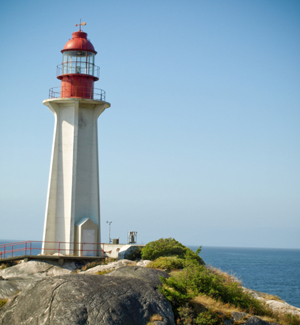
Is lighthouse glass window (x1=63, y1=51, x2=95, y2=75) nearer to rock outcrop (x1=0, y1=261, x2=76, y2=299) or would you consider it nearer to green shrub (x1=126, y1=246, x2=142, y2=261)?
green shrub (x1=126, y1=246, x2=142, y2=261)

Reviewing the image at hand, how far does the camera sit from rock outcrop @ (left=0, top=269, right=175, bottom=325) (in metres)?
16.5

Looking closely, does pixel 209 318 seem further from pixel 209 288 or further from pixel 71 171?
pixel 71 171

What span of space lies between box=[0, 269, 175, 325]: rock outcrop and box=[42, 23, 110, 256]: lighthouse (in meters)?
13.6

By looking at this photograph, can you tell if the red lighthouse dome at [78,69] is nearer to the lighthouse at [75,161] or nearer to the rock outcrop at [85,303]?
the lighthouse at [75,161]

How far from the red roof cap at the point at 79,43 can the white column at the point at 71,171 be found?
13.1ft

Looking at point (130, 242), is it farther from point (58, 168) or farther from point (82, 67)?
point (82, 67)

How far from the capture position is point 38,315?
16.7 metres

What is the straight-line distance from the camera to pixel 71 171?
3269 centimetres

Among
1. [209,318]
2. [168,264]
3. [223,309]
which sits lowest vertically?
[209,318]

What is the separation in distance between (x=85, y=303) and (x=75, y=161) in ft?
55.8

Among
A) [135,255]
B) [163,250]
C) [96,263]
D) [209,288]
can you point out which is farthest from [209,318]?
[96,263]

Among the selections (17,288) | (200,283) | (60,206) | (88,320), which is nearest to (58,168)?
(60,206)

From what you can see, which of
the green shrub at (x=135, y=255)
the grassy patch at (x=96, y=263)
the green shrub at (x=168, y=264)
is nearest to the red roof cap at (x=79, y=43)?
the green shrub at (x=135, y=255)

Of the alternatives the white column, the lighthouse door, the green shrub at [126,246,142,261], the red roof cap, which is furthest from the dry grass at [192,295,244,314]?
the red roof cap
